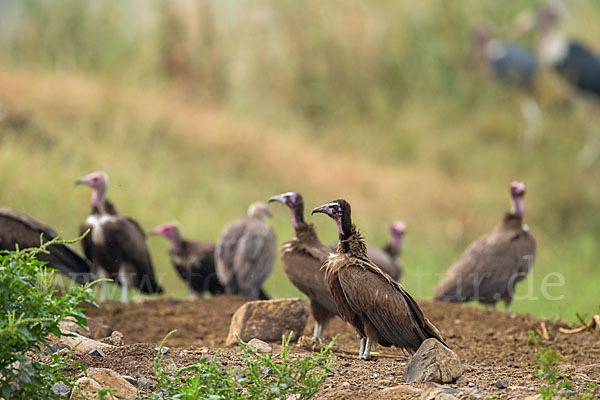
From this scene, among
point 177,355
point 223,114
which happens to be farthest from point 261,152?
point 177,355

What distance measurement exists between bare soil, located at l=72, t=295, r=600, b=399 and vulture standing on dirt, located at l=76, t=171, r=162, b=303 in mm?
540

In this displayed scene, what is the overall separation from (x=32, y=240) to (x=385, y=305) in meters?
3.18

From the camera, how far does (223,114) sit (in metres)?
15.2

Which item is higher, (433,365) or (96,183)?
(96,183)

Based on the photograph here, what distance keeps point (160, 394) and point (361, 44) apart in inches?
536

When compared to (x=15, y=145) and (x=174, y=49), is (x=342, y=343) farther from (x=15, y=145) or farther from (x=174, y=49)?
(x=174, y=49)

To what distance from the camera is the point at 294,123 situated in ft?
52.1

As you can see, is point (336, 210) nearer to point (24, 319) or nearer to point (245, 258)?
point (24, 319)

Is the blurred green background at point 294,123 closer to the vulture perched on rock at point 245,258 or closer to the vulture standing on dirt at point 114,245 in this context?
the vulture standing on dirt at point 114,245

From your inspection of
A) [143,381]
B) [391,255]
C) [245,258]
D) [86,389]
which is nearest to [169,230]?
[245,258]

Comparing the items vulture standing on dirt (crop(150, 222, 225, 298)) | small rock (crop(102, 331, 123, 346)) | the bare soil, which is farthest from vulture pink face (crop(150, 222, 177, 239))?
small rock (crop(102, 331, 123, 346))

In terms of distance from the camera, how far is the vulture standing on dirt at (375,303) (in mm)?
4684

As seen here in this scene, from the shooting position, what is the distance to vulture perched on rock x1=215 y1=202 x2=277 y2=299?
763 centimetres

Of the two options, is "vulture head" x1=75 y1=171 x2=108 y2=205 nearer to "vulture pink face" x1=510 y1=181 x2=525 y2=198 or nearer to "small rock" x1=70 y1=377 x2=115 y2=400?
"vulture pink face" x1=510 y1=181 x2=525 y2=198
